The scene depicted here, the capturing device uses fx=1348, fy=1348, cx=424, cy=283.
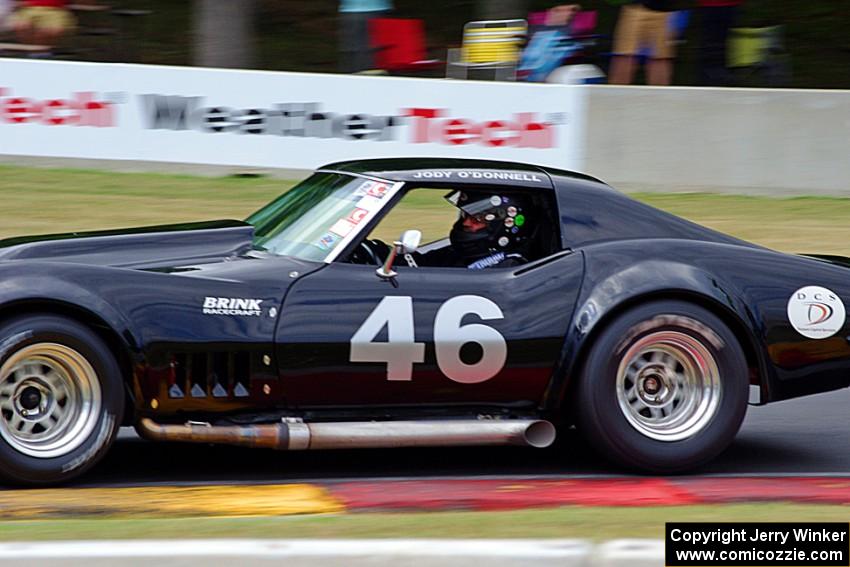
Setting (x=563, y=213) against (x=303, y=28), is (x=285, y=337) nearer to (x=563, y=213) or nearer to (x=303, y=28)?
(x=563, y=213)

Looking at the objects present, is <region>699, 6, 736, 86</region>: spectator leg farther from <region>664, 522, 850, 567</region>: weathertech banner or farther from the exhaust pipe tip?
<region>664, 522, 850, 567</region>: weathertech banner

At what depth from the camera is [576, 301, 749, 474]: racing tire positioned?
594 cm

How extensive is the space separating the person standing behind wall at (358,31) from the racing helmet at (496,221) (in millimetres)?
8626

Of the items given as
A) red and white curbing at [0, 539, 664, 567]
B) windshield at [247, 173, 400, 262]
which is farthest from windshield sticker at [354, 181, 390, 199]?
red and white curbing at [0, 539, 664, 567]

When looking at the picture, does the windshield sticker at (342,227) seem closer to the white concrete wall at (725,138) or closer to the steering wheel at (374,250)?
the steering wheel at (374,250)

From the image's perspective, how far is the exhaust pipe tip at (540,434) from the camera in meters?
5.89

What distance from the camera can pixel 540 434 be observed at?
5910 millimetres

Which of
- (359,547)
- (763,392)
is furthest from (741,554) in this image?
(763,392)

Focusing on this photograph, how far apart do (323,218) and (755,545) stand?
8.95ft

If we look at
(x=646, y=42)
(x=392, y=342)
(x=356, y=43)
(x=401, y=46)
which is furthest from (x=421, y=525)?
(x=401, y=46)

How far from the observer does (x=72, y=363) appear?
214 inches

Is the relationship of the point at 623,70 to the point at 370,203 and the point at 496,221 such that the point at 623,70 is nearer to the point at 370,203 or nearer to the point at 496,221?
the point at 496,221

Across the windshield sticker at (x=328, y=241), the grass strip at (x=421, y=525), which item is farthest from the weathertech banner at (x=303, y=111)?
the grass strip at (x=421, y=525)

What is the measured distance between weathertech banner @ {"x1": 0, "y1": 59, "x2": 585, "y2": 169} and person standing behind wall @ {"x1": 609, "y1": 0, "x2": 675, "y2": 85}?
7.88 feet
